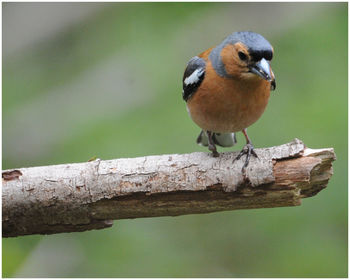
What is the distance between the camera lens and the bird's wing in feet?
19.4

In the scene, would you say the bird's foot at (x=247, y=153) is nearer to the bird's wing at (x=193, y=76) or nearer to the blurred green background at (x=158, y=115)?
the bird's wing at (x=193, y=76)

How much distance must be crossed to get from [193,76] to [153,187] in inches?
60.4

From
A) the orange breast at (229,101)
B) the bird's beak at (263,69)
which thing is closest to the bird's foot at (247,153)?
the orange breast at (229,101)

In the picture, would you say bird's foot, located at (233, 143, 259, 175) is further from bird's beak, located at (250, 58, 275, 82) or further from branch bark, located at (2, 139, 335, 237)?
bird's beak, located at (250, 58, 275, 82)

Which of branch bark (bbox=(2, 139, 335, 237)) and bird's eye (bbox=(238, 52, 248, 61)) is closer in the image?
branch bark (bbox=(2, 139, 335, 237))

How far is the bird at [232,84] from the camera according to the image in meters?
5.27

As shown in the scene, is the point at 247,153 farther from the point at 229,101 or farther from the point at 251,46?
the point at 251,46

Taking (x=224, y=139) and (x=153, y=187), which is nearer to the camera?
(x=153, y=187)

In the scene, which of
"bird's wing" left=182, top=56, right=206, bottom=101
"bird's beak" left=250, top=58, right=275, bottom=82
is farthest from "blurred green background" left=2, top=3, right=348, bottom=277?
"bird's beak" left=250, top=58, right=275, bottom=82

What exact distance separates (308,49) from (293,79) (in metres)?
0.87

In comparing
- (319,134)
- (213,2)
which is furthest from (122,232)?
(213,2)

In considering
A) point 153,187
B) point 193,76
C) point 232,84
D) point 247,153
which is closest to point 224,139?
point 193,76

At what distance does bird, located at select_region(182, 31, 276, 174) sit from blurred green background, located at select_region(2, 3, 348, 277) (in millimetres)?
1713

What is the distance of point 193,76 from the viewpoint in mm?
5988
